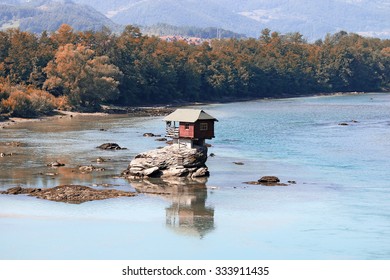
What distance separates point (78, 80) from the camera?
143750 millimetres

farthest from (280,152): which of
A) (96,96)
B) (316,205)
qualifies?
(96,96)

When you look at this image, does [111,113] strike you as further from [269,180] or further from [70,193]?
[70,193]

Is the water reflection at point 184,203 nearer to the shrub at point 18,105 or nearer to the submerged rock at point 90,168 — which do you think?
the submerged rock at point 90,168

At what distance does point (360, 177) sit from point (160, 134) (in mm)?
40002

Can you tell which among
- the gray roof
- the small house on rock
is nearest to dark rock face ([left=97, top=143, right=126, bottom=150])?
the gray roof

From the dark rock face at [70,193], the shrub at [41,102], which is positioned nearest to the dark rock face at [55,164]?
the dark rock face at [70,193]

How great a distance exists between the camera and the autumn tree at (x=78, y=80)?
144000 mm

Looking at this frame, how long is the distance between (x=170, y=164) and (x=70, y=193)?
11794mm

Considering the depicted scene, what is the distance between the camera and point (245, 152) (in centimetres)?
8844

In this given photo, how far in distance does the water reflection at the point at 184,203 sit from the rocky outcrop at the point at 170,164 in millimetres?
1046

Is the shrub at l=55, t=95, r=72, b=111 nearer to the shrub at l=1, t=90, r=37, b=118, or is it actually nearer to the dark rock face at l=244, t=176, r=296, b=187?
the shrub at l=1, t=90, r=37, b=118

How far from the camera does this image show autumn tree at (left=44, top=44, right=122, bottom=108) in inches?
5669

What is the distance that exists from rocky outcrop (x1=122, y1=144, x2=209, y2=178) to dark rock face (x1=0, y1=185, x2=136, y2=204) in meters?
7.48

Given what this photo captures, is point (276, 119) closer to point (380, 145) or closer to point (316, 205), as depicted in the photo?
point (380, 145)
